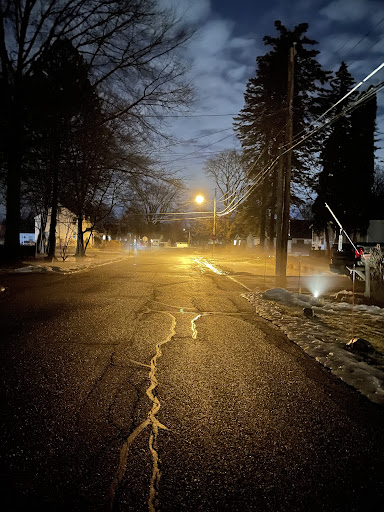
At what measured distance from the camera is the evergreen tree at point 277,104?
26.7 metres

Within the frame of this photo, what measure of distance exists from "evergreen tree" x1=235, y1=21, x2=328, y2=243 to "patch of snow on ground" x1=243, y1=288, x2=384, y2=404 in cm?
1951

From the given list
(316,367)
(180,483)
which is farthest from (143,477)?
(316,367)

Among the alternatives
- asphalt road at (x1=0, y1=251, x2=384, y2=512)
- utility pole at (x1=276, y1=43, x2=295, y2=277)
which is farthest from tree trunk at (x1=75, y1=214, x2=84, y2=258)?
asphalt road at (x1=0, y1=251, x2=384, y2=512)

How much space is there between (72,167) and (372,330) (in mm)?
18460

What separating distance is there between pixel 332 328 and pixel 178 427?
423 centimetres

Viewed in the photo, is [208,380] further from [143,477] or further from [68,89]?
[68,89]

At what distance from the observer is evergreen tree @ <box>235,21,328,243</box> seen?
26.7 metres

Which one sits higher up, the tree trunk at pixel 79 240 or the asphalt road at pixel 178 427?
the tree trunk at pixel 79 240

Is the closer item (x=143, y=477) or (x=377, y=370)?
(x=143, y=477)

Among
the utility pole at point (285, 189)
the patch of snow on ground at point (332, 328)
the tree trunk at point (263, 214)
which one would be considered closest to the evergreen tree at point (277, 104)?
the tree trunk at point (263, 214)

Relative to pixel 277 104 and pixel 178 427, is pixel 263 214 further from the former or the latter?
pixel 178 427

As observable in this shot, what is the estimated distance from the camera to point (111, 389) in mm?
3275

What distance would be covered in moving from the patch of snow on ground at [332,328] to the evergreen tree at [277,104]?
19514mm

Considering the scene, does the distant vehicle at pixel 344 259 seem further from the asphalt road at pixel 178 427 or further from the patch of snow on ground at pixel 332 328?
the asphalt road at pixel 178 427
